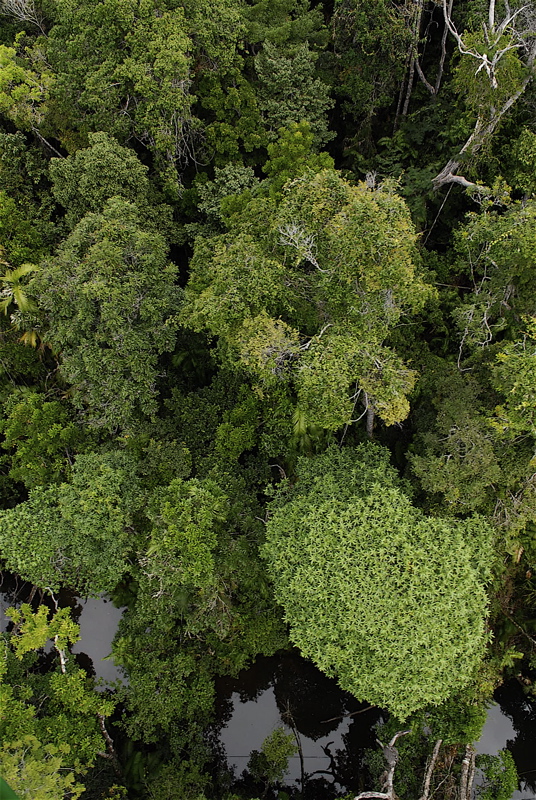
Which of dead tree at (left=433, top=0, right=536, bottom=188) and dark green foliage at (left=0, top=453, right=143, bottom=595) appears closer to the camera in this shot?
dark green foliage at (left=0, top=453, right=143, bottom=595)

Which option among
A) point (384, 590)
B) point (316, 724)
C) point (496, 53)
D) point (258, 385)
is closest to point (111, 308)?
point (258, 385)

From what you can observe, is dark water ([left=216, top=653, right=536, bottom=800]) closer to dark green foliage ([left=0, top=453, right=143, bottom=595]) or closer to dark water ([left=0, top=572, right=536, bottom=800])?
dark water ([left=0, top=572, right=536, bottom=800])

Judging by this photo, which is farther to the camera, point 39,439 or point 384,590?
point 39,439

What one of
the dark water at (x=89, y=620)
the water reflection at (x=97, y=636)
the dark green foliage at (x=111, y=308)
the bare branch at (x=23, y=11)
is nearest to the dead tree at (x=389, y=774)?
the water reflection at (x=97, y=636)

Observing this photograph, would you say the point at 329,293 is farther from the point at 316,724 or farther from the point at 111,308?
the point at 316,724

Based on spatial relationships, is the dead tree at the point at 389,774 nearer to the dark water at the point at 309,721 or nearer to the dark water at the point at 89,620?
the dark water at the point at 309,721

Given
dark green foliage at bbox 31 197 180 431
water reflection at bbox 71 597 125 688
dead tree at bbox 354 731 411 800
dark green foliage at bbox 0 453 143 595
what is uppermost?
dark green foliage at bbox 31 197 180 431

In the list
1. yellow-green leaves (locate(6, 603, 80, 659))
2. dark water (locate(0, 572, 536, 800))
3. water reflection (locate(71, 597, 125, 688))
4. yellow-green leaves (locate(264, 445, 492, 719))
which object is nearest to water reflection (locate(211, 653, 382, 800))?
dark water (locate(0, 572, 536, 800))

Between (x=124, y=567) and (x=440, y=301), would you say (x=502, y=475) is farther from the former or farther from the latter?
(x=124, y=567)
